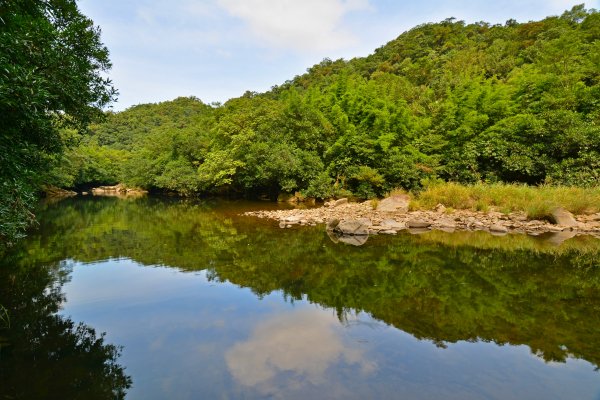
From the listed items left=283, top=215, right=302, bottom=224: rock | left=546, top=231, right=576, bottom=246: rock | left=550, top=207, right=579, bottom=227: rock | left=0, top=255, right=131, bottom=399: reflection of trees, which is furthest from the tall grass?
left=0, top=255, right=131, bottom=399: reflection of trees

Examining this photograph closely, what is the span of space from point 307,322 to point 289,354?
118cm

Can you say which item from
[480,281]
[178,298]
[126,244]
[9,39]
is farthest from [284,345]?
[126,244]

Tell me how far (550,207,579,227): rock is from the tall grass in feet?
0.65

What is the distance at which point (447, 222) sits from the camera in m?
15.7

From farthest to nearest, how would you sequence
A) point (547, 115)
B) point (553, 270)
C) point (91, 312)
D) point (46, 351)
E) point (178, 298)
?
point (547, 115) → point (553, 270) → point (178, 298) → point (91, 312) → point (46, 351)

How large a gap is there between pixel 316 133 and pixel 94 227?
1670 cm

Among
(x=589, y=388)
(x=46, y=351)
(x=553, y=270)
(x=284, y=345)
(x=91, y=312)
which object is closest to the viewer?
(x=589, y=388)

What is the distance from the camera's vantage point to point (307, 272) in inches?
373

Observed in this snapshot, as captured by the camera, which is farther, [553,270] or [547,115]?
[547,115]

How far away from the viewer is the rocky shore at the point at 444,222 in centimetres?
1430

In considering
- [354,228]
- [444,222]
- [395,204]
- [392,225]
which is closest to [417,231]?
[392,225]

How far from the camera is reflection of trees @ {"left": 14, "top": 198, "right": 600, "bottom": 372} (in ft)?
19.7

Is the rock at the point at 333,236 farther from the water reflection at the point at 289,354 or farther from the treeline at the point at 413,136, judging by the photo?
the treeline at the point at 413,136

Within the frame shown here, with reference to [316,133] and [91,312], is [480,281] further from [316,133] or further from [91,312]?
[316,133]
